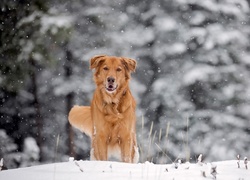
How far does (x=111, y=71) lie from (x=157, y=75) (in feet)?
24.0

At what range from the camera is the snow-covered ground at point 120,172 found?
2.97 metres

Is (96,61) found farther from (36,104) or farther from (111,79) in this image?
(36,104)

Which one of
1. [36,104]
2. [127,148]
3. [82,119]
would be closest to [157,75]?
[36,104]

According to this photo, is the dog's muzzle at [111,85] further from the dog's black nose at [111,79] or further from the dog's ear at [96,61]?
the dog's ear at [96,61]

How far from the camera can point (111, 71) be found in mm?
Answer: 5883

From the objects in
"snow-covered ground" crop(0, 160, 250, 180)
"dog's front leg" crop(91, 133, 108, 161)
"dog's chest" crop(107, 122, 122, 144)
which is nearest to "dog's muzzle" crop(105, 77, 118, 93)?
"dog's chest" crop(107, 122, 122, 144)

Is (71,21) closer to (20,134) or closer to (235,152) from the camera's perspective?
(20,134)

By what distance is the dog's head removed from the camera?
232 inches

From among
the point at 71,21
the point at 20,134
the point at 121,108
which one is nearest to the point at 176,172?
the point at 121,108

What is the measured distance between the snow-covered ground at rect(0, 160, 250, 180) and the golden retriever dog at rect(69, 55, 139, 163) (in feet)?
7.45

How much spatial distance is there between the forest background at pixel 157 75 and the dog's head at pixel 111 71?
6.26m

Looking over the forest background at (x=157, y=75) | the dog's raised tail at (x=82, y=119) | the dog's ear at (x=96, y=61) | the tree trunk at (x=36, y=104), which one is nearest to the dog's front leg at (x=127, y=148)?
the dog's ear at (x=96, y=61)

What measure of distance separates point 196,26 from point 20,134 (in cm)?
557

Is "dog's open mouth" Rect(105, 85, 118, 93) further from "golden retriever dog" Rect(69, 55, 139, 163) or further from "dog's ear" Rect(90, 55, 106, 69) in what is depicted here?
"dog's ear" Rect(90, 55, 106, 69)
